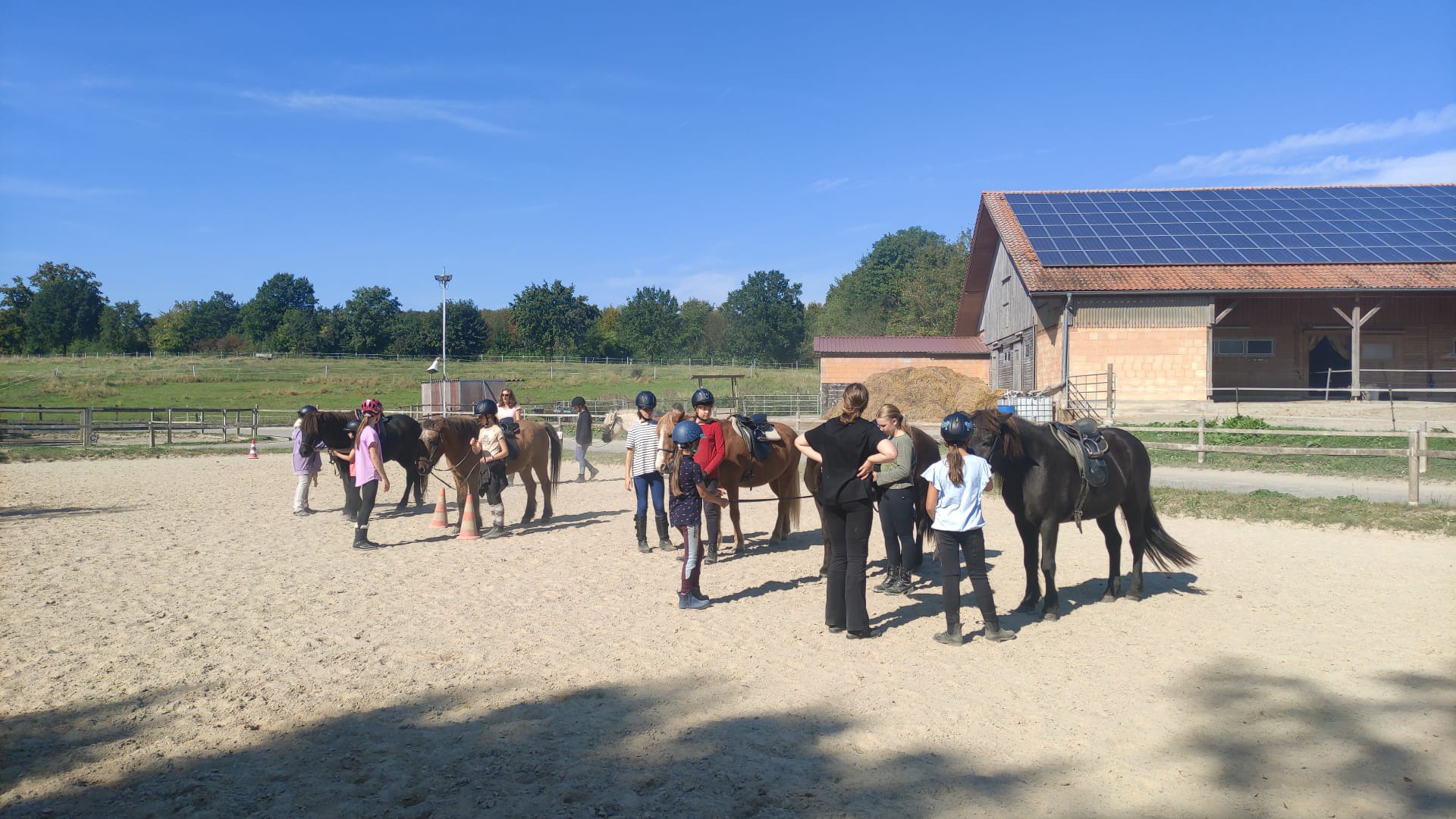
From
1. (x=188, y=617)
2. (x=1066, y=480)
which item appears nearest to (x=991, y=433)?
(x=1066, y=480)

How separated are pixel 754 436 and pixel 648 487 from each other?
148 cm

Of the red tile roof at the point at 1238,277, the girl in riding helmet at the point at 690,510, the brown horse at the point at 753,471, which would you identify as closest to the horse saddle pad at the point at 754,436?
the brown horse at the point at 753,471

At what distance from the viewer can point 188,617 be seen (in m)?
6.62

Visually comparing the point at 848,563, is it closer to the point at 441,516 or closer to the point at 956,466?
the point at 956,466

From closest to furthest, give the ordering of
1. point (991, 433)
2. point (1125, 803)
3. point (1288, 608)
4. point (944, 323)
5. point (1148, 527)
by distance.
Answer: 1. point (1125, 803)
2. point (991, 433)
3. point (1288, 608)
4. point (1148, 527)
5. point (944, 323)

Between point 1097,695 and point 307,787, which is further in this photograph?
point 1097,695

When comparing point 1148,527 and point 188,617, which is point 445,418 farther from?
point 1148,527

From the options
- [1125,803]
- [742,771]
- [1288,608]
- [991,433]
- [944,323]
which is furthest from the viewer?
[944,323]

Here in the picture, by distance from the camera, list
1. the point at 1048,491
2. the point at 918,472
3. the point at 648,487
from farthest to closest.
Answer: the point at 648,487
the point at 918,472
the point at 1048,491

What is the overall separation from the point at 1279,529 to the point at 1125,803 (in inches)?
339

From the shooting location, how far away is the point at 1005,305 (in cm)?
3042

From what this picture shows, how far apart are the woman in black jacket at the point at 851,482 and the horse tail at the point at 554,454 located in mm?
6663

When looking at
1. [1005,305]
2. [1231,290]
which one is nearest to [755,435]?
[1231,290]

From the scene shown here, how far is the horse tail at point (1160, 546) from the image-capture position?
297 inches
